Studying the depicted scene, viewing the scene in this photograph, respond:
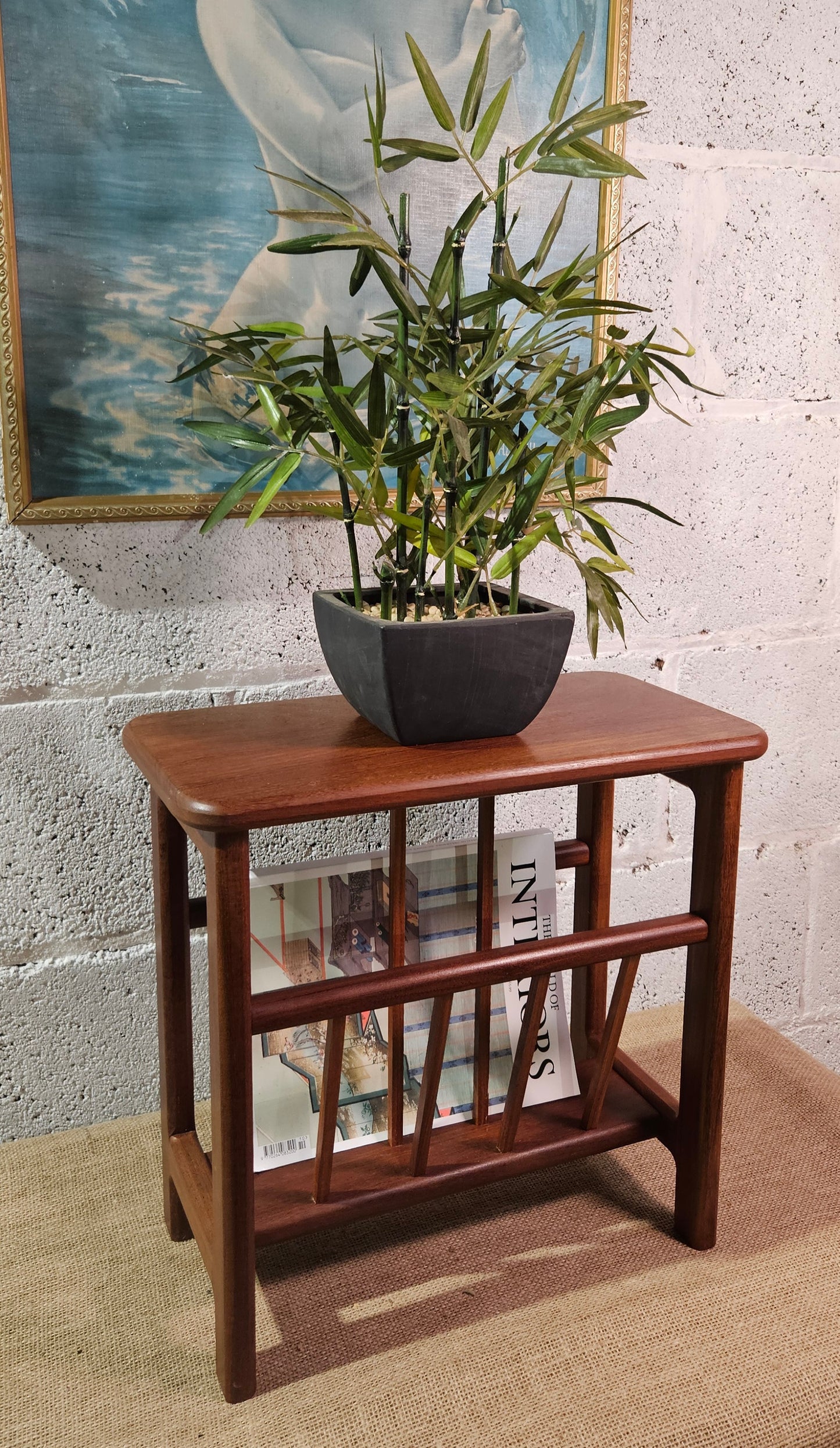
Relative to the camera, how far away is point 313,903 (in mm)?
976

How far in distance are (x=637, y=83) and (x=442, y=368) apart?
0.65 meters

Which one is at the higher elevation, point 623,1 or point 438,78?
point 623,1

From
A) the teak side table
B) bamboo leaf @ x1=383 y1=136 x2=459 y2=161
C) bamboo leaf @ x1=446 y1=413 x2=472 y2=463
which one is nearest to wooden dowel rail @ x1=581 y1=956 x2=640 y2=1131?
the teak side table

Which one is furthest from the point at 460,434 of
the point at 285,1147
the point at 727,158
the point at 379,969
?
the point at 727,158

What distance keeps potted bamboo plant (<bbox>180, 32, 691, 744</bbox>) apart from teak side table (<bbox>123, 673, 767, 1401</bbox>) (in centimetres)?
6

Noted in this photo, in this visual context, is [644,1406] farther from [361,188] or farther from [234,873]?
[361,188]

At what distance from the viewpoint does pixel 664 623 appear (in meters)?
1.40

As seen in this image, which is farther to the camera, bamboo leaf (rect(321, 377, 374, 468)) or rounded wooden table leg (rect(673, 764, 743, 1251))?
rounded wooden table leg (rect(673, 764, 743, 1251))

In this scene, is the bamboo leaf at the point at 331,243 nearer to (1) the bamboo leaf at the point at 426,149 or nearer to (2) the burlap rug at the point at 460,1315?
(1) the bamboo leaf at the point at 426,149

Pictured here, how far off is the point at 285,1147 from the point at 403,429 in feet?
2.11

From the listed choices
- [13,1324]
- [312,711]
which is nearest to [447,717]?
[312,711]

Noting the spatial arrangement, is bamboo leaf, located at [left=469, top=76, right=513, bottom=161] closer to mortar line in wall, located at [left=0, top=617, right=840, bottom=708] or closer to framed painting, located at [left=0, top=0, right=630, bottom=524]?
framed painting, located at [left=0, top=0, right=630, bottom=524]

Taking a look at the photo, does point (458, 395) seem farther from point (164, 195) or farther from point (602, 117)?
point (164, 195)

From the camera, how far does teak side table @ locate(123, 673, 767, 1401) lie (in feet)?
2.56
